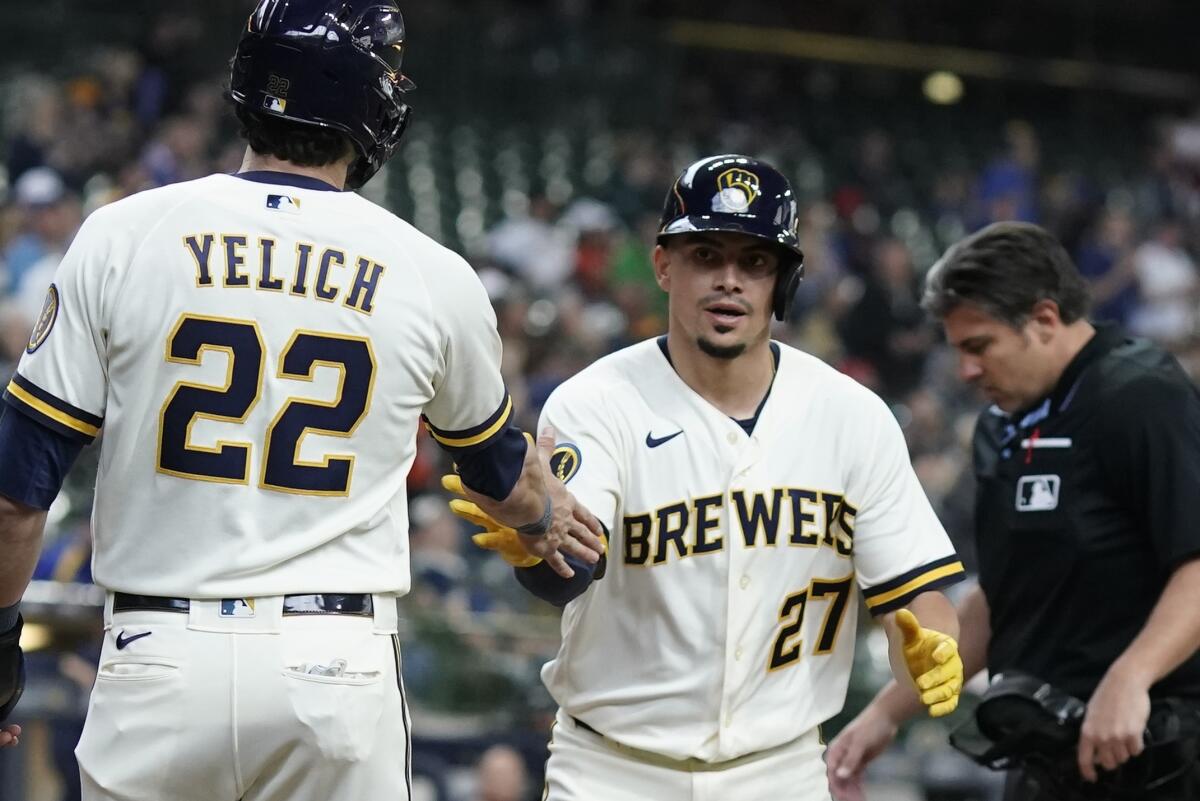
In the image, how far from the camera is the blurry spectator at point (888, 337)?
13.1 m

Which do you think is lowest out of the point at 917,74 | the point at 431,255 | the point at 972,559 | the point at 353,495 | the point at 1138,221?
the point at 972,559

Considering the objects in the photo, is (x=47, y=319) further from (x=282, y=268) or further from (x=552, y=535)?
(x=552, y=535)

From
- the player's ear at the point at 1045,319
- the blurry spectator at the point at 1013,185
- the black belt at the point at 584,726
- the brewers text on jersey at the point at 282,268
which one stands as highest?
the blurry spectator at the point at 1013,185

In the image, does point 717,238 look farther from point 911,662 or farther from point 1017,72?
point 1017,72

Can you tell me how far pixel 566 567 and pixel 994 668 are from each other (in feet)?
5.15

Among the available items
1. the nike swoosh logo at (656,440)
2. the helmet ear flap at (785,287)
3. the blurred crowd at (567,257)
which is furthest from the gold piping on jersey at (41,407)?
the blurred crowd at (567,257)

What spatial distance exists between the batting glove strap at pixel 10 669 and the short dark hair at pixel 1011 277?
2506mm

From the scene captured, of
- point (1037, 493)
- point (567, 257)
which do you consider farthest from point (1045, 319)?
point (567, 257)

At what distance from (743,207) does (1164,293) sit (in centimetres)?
1169

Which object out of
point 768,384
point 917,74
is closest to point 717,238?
point 768,384

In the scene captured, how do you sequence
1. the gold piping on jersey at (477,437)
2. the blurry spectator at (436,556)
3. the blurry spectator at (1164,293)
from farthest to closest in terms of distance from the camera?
the blurry spectator at (1164,293) → the blurry spectator at (436,556) → the gold piping on jersey at (477,437)

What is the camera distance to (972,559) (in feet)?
30.7

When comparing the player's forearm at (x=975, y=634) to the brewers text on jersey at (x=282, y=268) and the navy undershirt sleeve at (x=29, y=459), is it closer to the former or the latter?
the brewers text on jersey at (x=282, y=268)

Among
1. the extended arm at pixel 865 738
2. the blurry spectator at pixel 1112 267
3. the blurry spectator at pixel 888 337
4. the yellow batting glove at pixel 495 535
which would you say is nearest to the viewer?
the yellow batting glove at pixel 495 535
